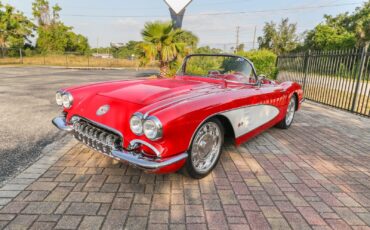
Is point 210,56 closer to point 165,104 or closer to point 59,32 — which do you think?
point 165,104

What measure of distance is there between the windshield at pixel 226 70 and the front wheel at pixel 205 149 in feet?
3.55

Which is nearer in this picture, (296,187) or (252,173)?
(296,187)

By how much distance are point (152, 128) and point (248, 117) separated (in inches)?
60.1

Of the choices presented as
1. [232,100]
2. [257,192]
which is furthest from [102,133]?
[257,192]

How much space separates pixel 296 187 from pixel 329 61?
6.25 m

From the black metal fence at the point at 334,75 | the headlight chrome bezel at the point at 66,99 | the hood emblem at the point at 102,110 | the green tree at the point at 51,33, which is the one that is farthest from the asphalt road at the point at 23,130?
the green tree at the point at 51,33

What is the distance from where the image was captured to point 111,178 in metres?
2.67

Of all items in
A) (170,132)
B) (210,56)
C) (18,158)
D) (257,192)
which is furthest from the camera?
(210,56)

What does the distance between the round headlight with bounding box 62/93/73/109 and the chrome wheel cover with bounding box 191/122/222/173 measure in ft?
5.23

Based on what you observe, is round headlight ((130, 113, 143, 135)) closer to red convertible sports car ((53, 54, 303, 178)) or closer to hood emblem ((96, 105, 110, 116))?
red convertible sports car ((53, 54, 303, 178))

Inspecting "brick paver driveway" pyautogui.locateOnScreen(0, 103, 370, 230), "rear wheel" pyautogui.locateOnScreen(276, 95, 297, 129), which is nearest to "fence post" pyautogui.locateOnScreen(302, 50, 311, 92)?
"rear wheel" pyautogui.locateOnScreen(276, 95, 297, 129)

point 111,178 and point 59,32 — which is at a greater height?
point 59,32

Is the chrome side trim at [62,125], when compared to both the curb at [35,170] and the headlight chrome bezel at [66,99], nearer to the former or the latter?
the headlight chrome bezel at [66,99]

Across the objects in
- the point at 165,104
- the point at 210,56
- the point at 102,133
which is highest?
the point at 210,56
